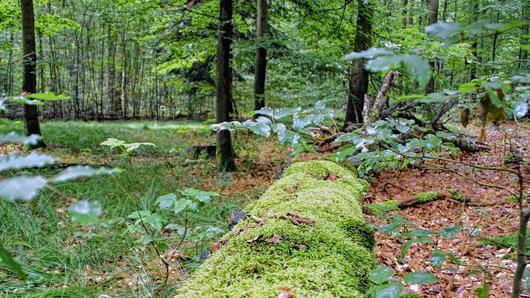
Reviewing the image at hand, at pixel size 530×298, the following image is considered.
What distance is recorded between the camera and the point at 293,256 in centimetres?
172

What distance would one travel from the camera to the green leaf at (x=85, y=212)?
56 centimetres

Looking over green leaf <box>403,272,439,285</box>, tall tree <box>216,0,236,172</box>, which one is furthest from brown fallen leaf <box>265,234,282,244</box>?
tall tree <box>216,0,236,172</box>

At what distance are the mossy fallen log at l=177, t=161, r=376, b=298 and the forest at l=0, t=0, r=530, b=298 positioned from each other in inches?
0.4

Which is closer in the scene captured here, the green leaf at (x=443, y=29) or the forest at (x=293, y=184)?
the green leaf at (x=443, y=29)

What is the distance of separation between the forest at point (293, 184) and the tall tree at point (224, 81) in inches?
1.0

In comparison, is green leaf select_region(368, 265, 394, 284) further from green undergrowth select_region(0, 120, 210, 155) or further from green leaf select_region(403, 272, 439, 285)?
green undergrowth select_region(0, 120, 210, 155)

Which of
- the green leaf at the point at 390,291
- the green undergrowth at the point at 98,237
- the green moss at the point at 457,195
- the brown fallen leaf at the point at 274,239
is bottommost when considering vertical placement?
the green undergrowth at the point at 98,237

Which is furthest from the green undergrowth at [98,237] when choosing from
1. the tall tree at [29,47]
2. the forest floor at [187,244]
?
the tall tree at [29,47]

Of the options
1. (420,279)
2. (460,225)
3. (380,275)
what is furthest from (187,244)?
(420,279)

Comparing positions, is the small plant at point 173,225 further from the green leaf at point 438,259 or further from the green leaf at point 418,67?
the green leaf at point 418,67

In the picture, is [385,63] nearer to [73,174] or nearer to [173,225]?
[73,174]

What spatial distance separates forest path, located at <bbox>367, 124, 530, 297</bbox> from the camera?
9.08ft

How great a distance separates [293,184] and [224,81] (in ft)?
13.7

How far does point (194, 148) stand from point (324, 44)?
149 inches
